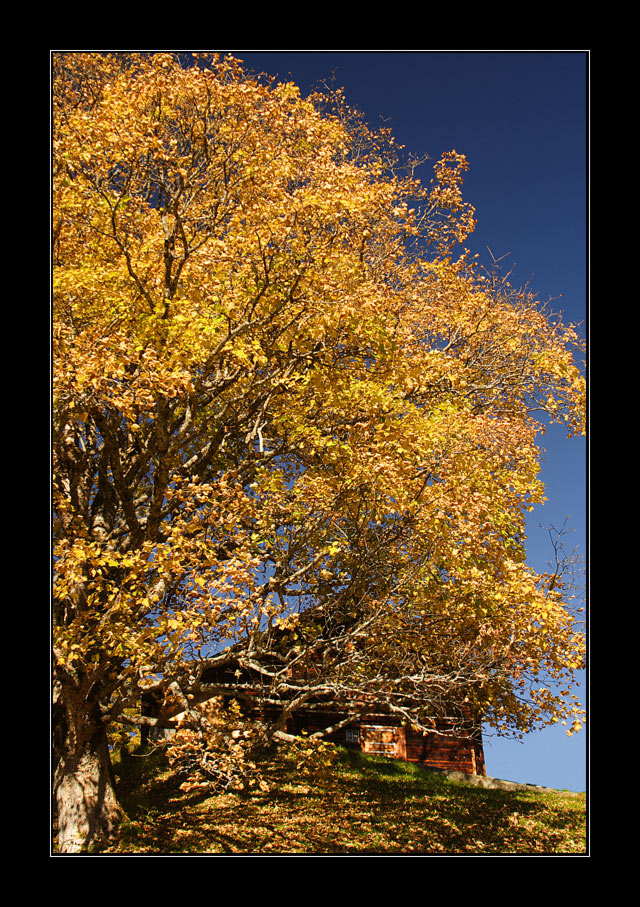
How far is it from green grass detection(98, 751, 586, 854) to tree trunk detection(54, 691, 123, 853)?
443mm

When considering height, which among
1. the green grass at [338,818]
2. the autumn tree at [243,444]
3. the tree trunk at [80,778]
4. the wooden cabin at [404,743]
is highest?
the autumn tree at [243,444]

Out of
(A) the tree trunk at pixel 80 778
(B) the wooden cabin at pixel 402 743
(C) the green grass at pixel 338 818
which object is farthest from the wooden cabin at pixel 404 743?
(A) the tree trunk at pixel 80 778

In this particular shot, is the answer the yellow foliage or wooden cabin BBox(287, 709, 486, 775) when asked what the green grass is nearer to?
the yellow foliage

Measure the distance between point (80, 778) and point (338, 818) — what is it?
4912mm

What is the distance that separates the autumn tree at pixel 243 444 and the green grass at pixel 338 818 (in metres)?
1.66

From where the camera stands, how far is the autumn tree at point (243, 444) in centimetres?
812

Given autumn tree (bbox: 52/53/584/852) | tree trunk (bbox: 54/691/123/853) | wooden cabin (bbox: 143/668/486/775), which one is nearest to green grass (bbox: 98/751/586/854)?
tree trunk (bbox: 54/691/123/853)

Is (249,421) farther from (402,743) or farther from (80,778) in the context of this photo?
(402,743)

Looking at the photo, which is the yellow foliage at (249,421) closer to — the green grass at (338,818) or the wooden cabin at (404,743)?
the green grass at (338,818)
